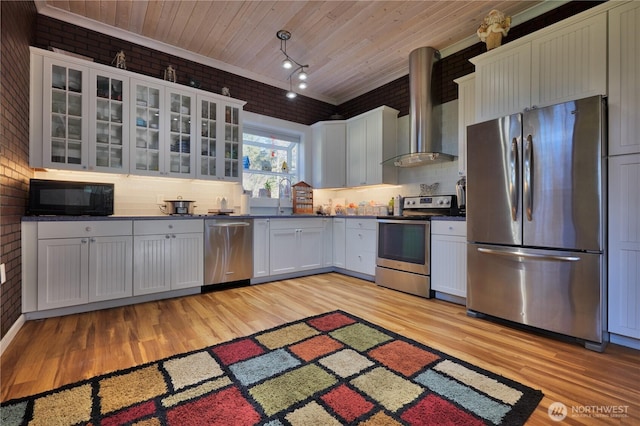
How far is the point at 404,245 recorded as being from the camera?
3.40 meters

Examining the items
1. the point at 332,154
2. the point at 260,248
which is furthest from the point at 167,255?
A: the point at 332,154

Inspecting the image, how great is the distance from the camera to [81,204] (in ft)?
8.84

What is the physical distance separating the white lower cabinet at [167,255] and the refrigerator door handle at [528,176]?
10.3 ft

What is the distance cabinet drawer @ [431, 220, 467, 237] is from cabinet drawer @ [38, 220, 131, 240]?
3.11 metres

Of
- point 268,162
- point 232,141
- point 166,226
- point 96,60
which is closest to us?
point 166,226

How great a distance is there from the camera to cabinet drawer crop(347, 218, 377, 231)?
3850 millimetres

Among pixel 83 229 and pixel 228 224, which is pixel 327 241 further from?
pixel 83 229

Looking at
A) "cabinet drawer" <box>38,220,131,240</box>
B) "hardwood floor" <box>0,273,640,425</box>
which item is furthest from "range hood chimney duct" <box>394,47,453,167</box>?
"cabinet drawer" <box>38,220,131,240</box>

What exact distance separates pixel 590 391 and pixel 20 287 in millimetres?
3880

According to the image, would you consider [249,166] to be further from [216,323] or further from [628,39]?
[628,39]

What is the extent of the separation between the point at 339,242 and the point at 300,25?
110 inches

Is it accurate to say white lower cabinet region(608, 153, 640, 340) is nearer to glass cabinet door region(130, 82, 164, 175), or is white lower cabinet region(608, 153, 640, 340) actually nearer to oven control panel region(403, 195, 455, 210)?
oven control panel region(403, 195, 455, 210)

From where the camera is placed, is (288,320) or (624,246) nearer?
(624,246)

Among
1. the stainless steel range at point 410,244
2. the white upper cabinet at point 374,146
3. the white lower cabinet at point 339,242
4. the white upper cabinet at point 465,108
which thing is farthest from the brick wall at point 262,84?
the white lower cabinet at point 339,242
